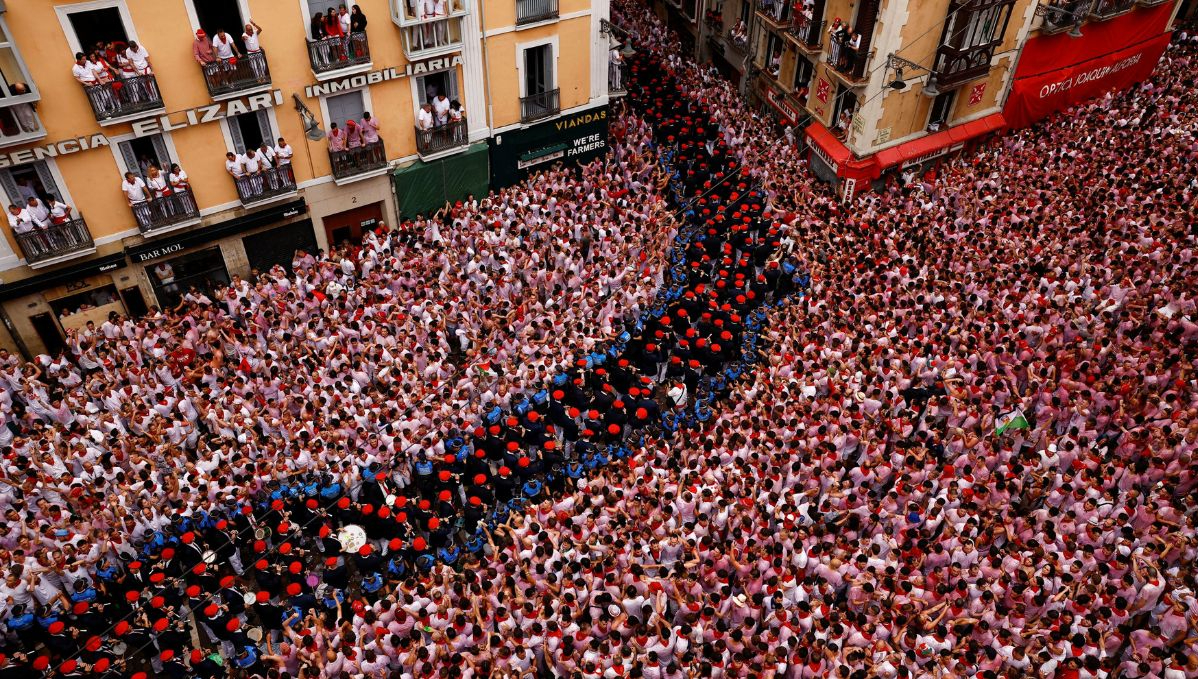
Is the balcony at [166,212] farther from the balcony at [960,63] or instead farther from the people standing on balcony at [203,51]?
the balcony at [960,63]

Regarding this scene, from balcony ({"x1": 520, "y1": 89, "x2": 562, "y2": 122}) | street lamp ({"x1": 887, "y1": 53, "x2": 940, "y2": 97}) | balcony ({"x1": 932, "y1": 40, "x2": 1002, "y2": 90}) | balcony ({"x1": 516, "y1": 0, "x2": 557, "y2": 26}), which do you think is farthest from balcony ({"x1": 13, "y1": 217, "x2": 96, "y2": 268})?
balcony ({"x1": 932, "y1": 40, "x2": 1002, "y2": 90})

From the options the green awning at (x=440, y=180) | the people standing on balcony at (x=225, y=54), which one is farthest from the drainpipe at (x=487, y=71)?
the people standing on balcony at (x=225, y=54)

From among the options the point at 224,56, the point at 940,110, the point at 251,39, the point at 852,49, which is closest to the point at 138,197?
the point at 224,56

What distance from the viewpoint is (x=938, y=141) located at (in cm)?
2614

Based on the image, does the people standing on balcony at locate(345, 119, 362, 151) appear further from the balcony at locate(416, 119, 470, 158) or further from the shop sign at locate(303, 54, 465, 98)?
the balcony at locate(416, 119, 470, 158)

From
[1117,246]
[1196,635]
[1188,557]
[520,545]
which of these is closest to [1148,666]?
[1196,635]

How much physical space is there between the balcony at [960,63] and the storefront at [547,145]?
10798 millimetres

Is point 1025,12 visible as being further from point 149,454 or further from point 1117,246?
point 149,454

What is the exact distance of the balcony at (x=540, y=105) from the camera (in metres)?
23.6

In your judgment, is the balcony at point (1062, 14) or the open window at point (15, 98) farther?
the balcony at point (1062, 14)

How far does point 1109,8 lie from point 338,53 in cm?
2581

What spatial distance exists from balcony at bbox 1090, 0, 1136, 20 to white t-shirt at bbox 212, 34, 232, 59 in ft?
89.4

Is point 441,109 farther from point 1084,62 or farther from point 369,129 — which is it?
point 1084,62

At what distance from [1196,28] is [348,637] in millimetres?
40796
